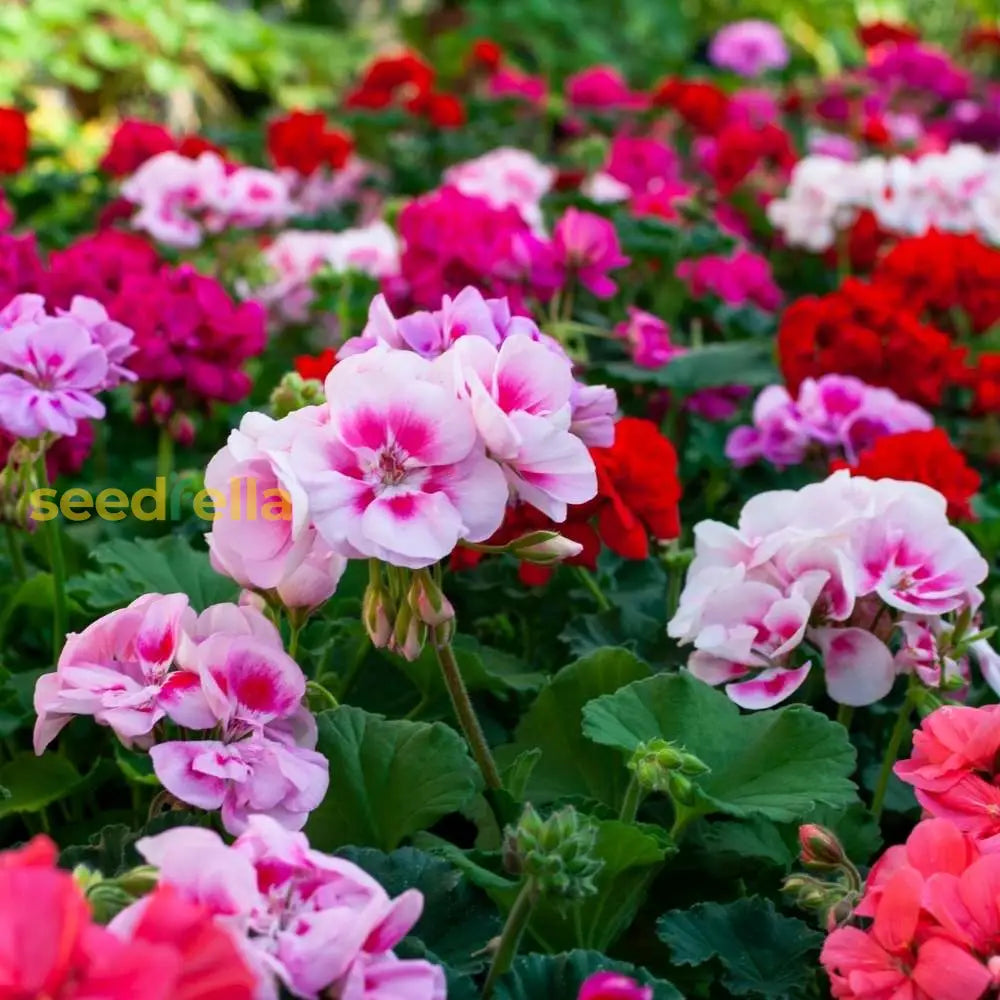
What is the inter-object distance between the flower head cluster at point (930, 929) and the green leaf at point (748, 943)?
0.59 feet

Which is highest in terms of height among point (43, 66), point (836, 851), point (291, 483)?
point (291, 483)

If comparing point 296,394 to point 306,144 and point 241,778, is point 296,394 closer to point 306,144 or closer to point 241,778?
point 241,778

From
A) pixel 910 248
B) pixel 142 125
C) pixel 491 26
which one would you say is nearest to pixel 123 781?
pixel 910 248

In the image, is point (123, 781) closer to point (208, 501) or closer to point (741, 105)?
point (208, 501)

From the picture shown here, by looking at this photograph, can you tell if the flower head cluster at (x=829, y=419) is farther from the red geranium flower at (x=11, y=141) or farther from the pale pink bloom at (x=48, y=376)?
the red geranium flower at (x=11, y=141)

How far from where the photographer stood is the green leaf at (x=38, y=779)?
121 cm

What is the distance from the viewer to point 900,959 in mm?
824

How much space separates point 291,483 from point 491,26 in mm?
5333

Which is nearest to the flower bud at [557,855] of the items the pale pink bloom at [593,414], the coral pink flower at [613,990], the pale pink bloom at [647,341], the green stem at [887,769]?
the coral pink flower at [613,990]

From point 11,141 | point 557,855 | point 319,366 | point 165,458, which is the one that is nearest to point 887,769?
point 557,855

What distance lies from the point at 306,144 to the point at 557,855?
8.35 feet

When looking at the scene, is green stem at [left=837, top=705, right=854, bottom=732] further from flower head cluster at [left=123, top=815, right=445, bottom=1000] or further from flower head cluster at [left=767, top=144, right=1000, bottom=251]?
flower head cluster at [left=767, top=144, right=1000, bottom=251]

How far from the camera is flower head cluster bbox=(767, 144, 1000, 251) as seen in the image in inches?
109

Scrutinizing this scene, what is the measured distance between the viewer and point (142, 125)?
2.85 metres
